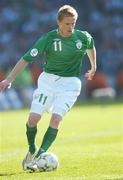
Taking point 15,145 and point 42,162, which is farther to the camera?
point 15,145

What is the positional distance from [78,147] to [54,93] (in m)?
3.50

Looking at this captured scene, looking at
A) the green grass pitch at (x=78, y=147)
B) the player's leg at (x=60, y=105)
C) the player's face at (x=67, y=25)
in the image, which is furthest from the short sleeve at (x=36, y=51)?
the green grass pitch at (x=78, y=147)

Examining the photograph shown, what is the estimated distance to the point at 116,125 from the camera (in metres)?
18.5

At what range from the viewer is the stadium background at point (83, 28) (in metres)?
32.7

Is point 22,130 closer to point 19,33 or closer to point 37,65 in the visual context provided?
point 37,65

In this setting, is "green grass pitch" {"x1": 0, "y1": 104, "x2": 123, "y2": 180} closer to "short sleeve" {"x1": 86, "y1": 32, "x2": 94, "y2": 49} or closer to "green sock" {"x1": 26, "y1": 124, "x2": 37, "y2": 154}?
"green sock" {"x1": 26, "y1": 124, "x2": 37, "y2": 154}

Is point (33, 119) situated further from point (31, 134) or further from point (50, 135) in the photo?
point (50, 135)

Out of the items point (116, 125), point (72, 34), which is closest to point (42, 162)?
point (72, 34)

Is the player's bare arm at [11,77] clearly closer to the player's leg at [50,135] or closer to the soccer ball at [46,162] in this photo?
the player's leg at [50,135]

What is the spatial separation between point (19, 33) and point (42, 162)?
25382 mm

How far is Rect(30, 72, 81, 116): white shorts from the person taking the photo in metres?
9.76

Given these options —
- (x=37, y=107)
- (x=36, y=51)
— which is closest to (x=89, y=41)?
(x=36, y=51)

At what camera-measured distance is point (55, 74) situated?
32.7ft

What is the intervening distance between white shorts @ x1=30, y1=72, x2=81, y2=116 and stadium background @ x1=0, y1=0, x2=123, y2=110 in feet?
71.1
